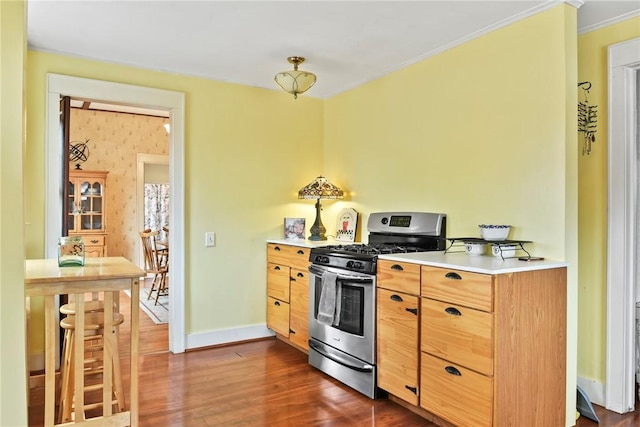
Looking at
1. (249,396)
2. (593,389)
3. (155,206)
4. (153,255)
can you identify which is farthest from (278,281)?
(155,206)

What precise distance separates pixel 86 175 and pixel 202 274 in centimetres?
358

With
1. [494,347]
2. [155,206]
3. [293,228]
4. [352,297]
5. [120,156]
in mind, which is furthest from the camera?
[155,206]

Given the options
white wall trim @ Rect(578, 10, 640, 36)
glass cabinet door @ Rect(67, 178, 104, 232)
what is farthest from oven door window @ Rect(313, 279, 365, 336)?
glass cabinet door @ Rect(67, 178, 104, 232)

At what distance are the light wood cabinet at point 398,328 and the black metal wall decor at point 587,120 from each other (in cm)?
139

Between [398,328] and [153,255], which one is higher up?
[153,255]

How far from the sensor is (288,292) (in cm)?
379

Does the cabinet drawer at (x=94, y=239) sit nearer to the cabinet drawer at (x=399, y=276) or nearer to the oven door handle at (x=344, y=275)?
the oven door handle at (x=344, y=275)

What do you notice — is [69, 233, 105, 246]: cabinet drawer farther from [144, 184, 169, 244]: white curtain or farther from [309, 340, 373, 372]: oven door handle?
[309, 340, 373, 372]: oven door handle

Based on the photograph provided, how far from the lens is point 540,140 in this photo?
251 cm

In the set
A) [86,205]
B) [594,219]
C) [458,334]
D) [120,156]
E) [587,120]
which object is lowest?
[458,334]

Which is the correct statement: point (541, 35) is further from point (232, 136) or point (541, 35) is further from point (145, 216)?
point (145, 216)

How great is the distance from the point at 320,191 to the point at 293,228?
0.49 meters

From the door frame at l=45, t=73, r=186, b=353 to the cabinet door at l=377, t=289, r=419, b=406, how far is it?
6.00ft

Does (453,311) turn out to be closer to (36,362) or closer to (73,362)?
(73,362)
